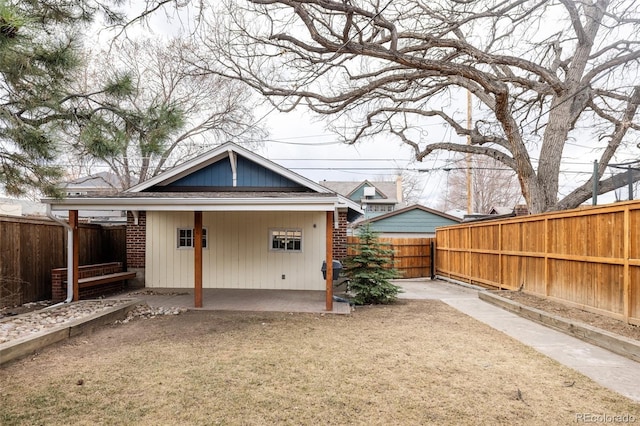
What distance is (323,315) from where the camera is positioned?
7035 millimetres

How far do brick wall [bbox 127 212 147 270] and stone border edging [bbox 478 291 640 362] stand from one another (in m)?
9.35

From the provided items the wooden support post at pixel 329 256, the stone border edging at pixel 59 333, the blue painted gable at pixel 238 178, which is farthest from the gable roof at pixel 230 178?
the stone border edging at pixel 59 333

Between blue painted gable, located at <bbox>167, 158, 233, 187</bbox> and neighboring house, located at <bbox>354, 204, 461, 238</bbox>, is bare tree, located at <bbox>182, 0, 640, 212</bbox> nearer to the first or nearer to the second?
blue painted gable, located at <bbox>167, 158, 233, 187</bbox>

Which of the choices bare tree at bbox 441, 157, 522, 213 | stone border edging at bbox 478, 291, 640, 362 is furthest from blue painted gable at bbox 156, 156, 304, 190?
bare tree at bbox 441, 157, 522, 213

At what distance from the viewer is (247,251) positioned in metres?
10.1

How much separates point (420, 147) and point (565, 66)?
5.06 metres

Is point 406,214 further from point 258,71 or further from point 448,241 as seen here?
point 258,71

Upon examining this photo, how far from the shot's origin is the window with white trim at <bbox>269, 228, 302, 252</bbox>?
1016cm

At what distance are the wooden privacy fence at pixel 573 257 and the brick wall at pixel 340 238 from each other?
4.10m

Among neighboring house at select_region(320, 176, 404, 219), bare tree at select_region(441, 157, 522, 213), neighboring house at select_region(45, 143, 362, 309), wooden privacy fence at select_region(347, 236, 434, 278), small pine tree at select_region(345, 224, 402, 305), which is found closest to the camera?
small pine tree at select_region(345, 224, 402, 305)

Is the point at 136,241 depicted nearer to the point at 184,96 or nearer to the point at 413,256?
the point at 413,256

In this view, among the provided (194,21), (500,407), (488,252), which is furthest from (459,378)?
(488,252)

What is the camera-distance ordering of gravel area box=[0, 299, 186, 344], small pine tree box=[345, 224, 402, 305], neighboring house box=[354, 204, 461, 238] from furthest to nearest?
neighboring house box=[354, 204, 461, 238]
small pine tree box=[345, 224, 402, 305]
gravel area box=[0, 299, 186, 344]

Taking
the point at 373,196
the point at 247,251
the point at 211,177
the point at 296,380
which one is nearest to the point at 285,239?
the point at 247,251
